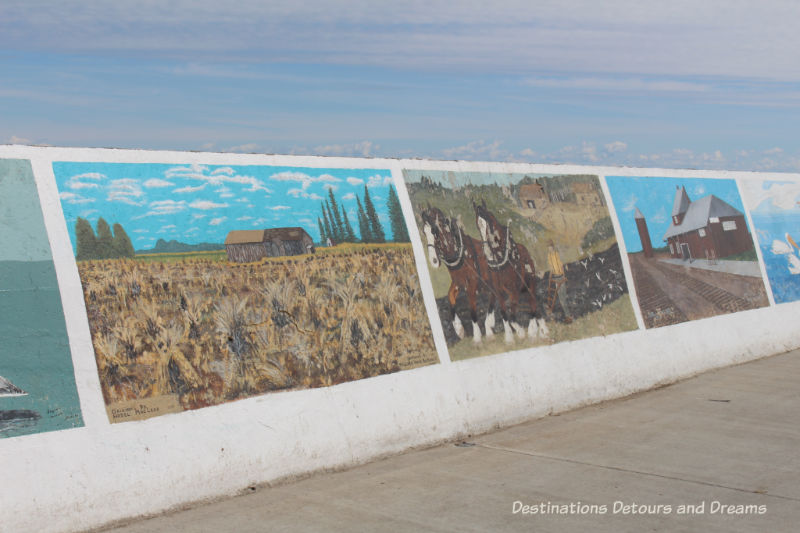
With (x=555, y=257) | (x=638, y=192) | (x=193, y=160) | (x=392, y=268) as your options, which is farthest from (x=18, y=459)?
(x=638, y=192)

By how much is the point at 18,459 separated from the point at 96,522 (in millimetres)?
745

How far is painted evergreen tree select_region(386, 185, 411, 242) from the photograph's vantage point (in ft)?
29.6

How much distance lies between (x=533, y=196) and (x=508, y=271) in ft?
4.40

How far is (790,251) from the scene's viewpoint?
14578mm

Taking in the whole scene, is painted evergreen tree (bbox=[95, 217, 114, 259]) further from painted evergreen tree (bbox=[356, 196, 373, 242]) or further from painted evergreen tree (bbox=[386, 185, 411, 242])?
painted evergreen tree (bbox=[386, 185, 411, 242])

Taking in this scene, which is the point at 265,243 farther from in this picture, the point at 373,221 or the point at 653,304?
the point at 653,304

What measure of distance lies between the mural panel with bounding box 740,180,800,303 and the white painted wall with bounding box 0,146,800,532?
14.1ft

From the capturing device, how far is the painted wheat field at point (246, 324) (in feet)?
22.2

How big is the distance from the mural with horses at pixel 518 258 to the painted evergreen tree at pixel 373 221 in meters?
0.57

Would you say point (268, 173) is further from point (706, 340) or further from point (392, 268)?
point (706, 340)

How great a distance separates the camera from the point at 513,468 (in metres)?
7.65

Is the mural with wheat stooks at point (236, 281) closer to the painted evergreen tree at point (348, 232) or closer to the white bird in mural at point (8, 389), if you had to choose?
the painted evergreen tree at point (348, 232)

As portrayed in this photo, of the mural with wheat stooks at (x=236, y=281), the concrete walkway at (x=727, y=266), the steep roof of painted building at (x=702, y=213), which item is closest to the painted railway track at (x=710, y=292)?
the concrete walkway at (x=727, y=266)

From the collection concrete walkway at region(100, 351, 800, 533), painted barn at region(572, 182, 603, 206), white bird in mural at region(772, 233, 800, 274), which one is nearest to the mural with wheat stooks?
concrete walkway at region(100, 351, 800, 533)
